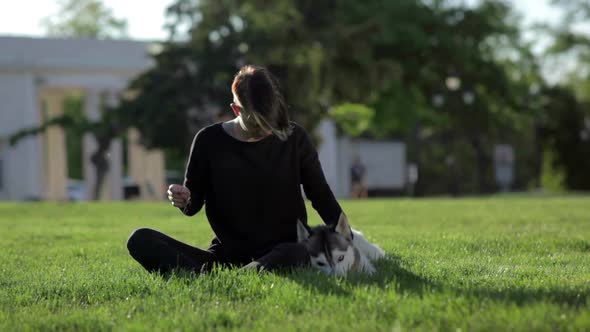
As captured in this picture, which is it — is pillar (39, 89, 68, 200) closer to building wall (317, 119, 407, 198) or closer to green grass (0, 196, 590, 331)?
building wall (317, 119, 407, 198)

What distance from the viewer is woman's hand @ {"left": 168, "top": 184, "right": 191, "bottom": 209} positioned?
673 cm

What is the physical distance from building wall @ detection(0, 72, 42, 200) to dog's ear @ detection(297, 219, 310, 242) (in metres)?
42.4

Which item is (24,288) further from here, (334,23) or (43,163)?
(43,163)

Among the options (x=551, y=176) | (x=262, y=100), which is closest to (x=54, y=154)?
(x=551, y=176)

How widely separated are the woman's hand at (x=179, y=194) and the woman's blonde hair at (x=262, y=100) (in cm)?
68

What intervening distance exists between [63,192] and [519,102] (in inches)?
957

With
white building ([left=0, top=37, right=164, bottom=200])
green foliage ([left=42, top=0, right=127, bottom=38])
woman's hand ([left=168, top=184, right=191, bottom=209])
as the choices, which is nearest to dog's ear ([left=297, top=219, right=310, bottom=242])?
woman's hand ([left=168, top=184, right=191, bottom=209])

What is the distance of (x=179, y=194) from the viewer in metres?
6.74

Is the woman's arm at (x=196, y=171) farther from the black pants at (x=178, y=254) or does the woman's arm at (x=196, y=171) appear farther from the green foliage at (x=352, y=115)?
the green foliage at (x=352, y=115)

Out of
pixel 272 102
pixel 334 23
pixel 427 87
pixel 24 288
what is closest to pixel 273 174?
pixel 272 102

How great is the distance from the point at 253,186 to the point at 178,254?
0.80 m

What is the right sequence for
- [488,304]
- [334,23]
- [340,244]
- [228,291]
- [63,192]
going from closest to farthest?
[488,304] → [228,291] → [340,244] → [334,23] → [63,192]

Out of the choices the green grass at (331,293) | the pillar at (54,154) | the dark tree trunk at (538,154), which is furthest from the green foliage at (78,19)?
the green grass at (331,293)

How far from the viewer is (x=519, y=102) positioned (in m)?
49.1
